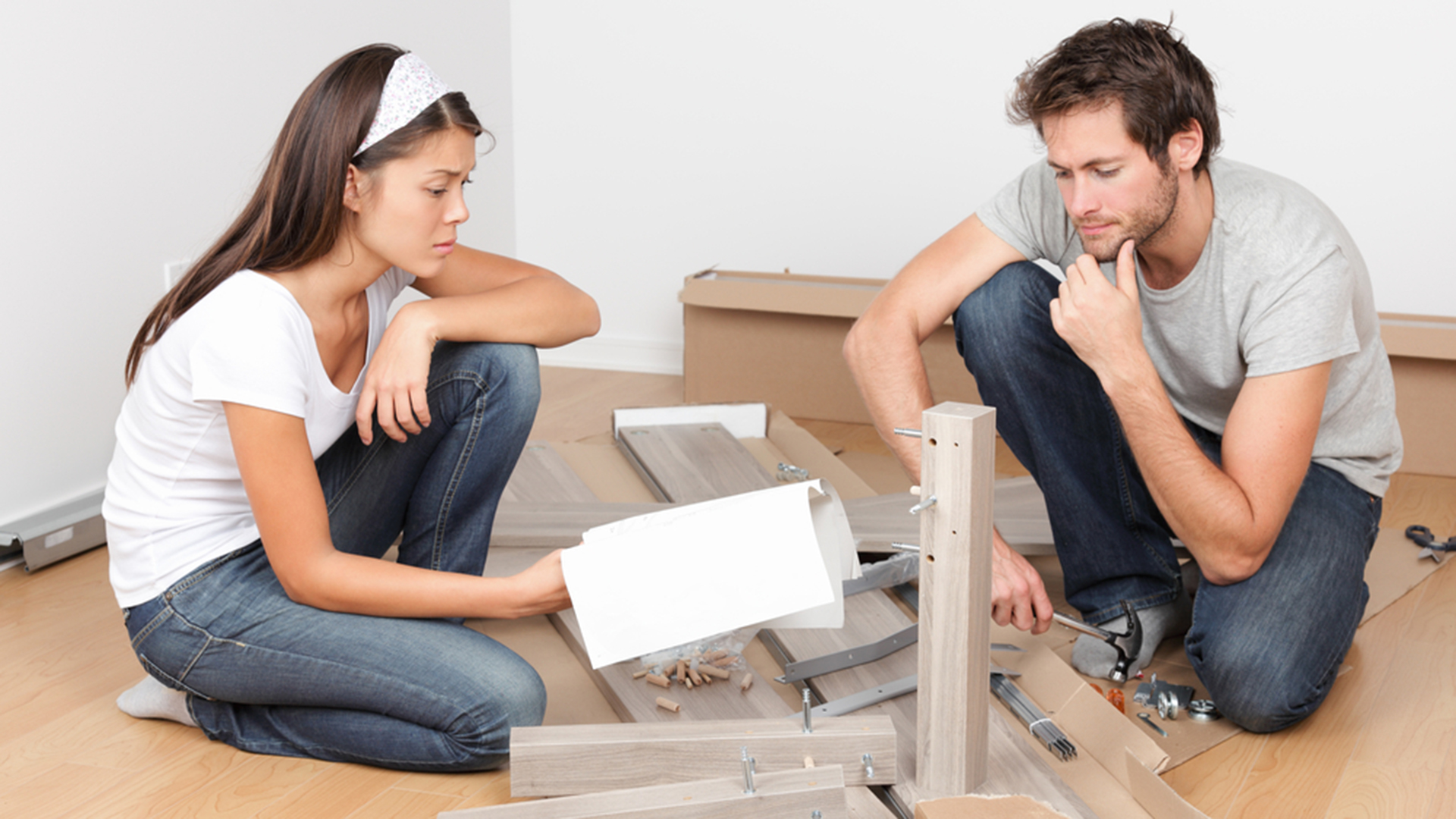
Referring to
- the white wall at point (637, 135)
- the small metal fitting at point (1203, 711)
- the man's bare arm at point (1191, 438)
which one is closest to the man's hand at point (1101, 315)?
the man's bare arm at point (1191, 438)

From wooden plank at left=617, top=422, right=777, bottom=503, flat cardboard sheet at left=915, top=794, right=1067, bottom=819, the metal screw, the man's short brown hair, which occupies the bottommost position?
wooden plank at left=617, top=422, right=777, bottom=503

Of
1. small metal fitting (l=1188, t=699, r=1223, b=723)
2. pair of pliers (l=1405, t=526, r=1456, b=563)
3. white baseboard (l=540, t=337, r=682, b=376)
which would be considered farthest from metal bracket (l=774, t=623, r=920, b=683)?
white baseboard (l=540, t=337, r=682, b=376)

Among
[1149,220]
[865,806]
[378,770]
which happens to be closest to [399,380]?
[378,770]

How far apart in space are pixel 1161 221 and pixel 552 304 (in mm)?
839

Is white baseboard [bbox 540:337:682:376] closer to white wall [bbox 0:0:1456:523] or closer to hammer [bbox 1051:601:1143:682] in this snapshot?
white wall [bbox 0:0:1456:523]

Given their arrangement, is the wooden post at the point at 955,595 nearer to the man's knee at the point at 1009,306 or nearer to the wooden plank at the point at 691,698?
the wooden plank at the point at 691,698

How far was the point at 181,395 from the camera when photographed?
1418 millimetres

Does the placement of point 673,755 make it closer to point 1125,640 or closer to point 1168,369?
A: point 1125,640

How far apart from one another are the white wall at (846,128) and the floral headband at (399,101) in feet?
6.55

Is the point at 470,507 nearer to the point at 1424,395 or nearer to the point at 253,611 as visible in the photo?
the point at 253,611

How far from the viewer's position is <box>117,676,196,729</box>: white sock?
1.58 meters

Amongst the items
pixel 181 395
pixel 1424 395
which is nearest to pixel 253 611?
pixel 181 395

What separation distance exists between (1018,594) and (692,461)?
112 cm

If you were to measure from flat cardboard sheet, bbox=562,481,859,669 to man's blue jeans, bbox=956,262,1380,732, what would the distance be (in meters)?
0.67
